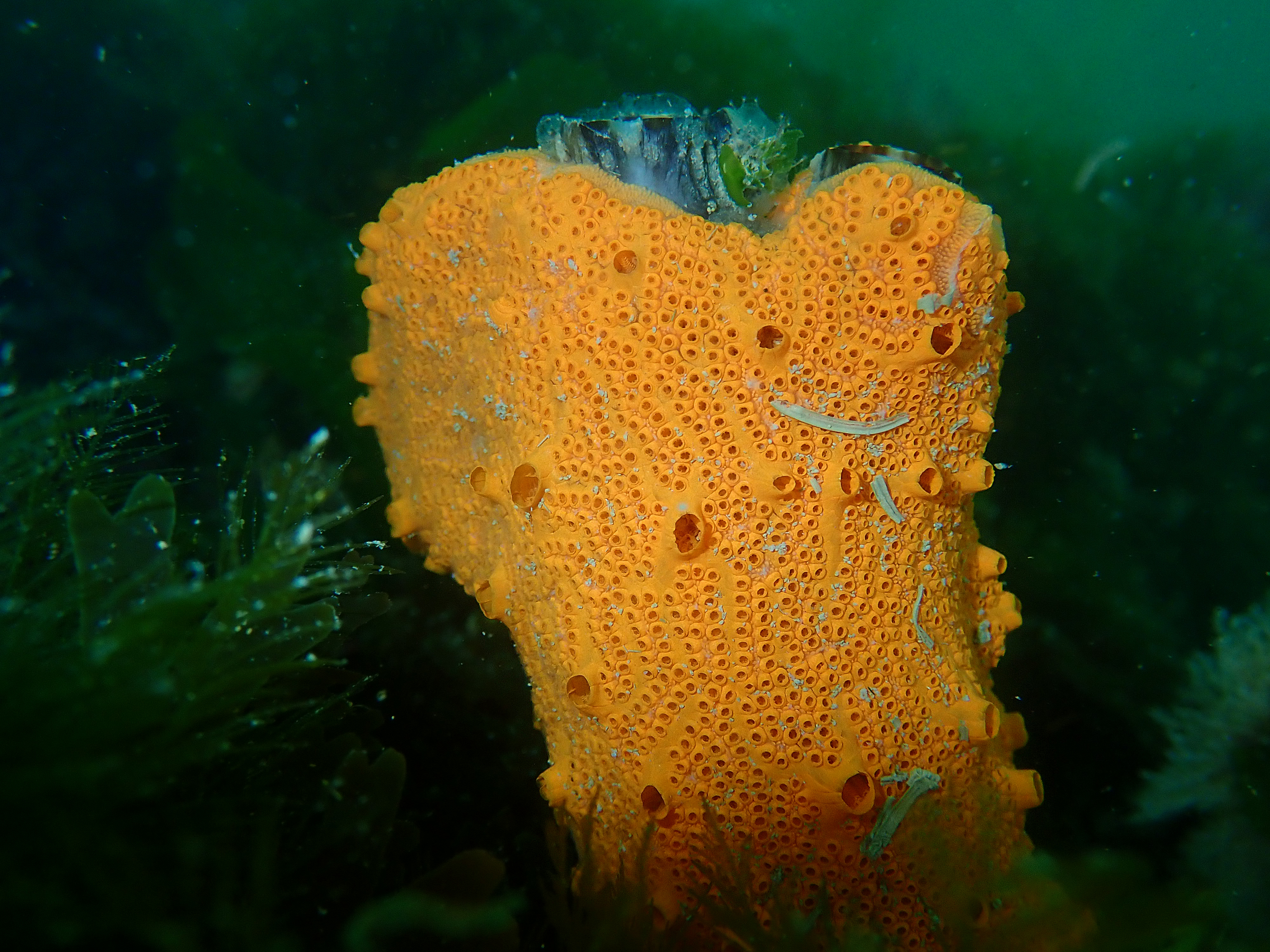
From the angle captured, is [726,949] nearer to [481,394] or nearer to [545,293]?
[481,394]

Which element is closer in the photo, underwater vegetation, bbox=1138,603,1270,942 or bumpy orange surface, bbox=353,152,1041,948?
bumpy orange surface, bbox=353,152,1041,948

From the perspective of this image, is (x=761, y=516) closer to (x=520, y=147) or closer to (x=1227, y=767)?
(x=520, y=147)

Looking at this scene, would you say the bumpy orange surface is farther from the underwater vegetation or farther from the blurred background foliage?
the underwater vegetation

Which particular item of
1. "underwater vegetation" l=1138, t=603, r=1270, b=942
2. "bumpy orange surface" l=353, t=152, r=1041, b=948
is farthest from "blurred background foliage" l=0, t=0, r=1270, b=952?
"bumpy orange surface" l=353, t=152, r=1041, b=948

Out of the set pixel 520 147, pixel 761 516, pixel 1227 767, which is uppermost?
pixel 520 147

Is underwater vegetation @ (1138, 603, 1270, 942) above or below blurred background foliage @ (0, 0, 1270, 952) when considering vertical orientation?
below

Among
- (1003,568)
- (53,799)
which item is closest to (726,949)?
(1003,568)

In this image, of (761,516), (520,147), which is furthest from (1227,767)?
(520,147)
